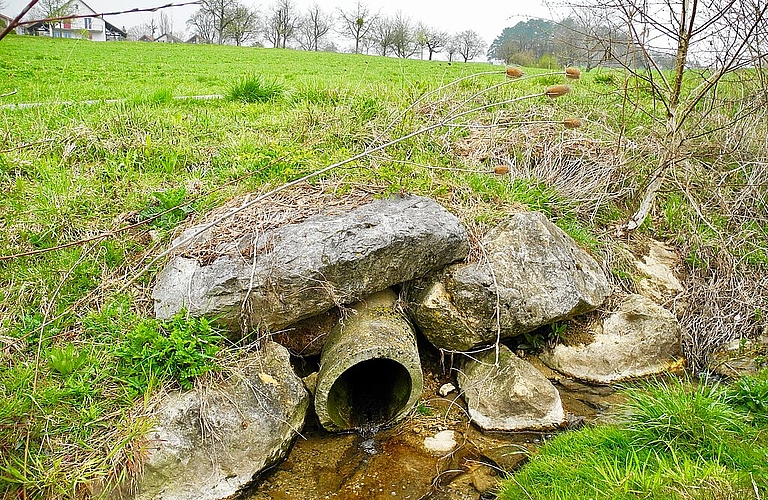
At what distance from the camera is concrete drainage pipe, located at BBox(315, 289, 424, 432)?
419cm

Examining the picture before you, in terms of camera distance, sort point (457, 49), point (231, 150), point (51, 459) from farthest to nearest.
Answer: point (457, 49), point (231, 150), point (51, 459)

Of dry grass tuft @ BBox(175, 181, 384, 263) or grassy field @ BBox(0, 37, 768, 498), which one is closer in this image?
grassy field @ BBox(0, 37, 768, 498)

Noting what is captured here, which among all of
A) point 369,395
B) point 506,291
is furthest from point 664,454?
point 369,395

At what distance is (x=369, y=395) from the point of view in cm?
494

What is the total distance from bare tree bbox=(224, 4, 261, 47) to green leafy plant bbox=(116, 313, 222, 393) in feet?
138

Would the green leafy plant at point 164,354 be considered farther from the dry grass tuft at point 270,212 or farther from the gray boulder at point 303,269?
the dry grass tuft at point 270,212

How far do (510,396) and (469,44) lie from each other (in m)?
52.9

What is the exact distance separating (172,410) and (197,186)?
255cm

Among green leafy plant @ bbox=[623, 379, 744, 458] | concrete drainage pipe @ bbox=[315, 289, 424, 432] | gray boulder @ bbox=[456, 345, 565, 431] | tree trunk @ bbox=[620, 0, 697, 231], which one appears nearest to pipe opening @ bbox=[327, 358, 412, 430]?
concrete drainage pipe @ bbox=[315, 289, 424, 432]

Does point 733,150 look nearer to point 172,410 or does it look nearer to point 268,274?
point 268,274

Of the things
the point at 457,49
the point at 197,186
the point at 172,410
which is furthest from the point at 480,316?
the point at 457,49

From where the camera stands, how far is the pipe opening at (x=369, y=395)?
4.52 metres

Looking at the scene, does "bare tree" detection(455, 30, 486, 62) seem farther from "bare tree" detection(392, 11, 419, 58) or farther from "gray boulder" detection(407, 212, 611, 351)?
"gray boulder" detection(407, 212, 611, 351)

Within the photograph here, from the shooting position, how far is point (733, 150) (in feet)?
23.6
